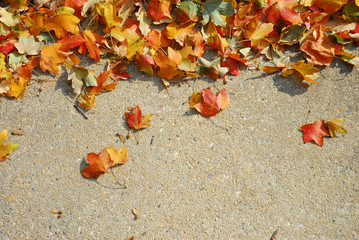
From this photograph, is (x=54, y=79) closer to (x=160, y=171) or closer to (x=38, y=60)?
(x=38, y=60)

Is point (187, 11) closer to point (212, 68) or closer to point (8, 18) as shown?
point (212, 68)

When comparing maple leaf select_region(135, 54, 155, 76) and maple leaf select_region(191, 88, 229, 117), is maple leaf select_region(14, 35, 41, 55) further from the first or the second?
maple leaf select_region(191, 88, 229, 117)

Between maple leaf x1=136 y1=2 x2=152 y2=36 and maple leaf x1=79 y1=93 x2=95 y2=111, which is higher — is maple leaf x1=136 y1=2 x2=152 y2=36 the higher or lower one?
the higher one

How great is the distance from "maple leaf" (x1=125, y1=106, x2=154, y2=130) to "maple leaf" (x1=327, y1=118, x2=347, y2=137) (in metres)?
1.13

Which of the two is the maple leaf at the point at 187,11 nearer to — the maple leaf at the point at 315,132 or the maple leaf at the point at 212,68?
the maple leaf at the point at 212,68

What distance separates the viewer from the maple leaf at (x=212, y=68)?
199 centimetres

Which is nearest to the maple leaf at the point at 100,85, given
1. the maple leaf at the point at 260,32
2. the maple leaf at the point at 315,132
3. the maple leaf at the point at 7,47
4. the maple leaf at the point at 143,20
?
the maple leaf at the point at 143,20

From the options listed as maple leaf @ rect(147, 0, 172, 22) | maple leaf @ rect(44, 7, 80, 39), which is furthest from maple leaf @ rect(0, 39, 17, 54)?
maple leaf @ rect(147, 0, 172, 22)

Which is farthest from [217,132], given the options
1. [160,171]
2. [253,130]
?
[160,171]

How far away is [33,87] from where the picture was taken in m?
2.02

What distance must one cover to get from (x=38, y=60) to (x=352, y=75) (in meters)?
2.12

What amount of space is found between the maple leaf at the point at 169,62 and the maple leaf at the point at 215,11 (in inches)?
13.2

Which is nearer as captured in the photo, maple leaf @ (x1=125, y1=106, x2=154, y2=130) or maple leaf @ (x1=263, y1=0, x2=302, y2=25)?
maple leaf @ (x1=125, y1=106, x2=154, y2=130)

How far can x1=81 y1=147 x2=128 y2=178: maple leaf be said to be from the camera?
5.82 ft
